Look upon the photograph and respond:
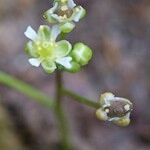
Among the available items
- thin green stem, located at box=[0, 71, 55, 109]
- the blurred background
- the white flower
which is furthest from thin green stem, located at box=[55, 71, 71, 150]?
the blurred background

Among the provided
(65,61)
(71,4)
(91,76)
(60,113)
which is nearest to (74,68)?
(65,61)

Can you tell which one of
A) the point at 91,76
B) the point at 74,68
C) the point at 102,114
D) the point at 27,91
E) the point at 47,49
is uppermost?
the point at 91,76

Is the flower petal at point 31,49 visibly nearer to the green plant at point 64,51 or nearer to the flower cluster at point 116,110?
the green plant at point 64,51

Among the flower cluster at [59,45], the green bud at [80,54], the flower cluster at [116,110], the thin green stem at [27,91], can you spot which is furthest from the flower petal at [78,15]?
the thin green stem at [27,91]

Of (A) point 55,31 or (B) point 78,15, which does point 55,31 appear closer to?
(A) point 55,31

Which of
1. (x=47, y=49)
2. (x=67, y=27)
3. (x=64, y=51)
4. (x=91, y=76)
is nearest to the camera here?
(x=67, y=27)
